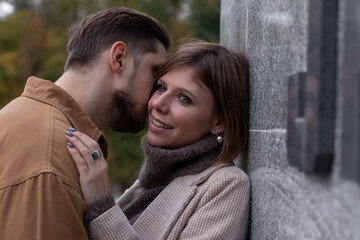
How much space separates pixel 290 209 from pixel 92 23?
5.67 feet

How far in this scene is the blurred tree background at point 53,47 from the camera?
12.4 meters

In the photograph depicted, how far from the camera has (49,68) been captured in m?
12.5

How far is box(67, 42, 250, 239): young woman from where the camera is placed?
2617 millimetres

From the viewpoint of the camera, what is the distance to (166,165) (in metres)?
2.94

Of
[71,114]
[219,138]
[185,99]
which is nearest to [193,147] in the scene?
[219,138]

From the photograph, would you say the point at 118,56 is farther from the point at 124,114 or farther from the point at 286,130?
the point at 286,130

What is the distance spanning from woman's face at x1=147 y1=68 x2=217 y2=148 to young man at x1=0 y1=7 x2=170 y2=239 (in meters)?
0.22

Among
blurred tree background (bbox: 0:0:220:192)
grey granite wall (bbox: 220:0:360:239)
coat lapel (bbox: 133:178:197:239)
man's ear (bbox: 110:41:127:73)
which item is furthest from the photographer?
blurred tree background (bbox: 0:0:220:192)

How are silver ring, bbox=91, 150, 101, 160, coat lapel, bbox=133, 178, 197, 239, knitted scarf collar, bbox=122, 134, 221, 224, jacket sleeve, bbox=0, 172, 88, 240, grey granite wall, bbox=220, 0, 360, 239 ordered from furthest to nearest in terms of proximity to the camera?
1. knitted scarf collar, bbox=122, 134, 221, 224
2. coat lapel, bbox=133, 178, 197, 239
3. silver ring, bbox=91, 150, 101, 160
4. jacket sleeve, bbox=0, 172, 88, 240
5. grey granite wall, bbox=220, 0, 360, 239

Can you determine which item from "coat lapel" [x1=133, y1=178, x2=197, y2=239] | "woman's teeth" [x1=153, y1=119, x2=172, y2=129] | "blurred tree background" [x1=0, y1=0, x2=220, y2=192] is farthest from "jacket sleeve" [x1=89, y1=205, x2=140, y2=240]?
"blurred tree background" [x1=0, y1=0, x2=220, y2=192]

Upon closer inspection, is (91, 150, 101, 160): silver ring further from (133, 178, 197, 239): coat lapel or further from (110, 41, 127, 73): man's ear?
(110, 41, 127, 73): man's ear

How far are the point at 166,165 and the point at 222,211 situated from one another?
508 millimetres

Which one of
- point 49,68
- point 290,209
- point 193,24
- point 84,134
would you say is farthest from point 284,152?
point 193,24

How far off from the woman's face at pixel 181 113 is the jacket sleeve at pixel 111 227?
1.74ft
